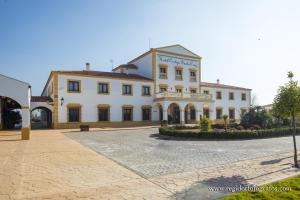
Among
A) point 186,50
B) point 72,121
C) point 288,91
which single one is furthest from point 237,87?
point 288,91

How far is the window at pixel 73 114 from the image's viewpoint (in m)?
26.9

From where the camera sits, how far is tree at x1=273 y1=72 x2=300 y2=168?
7949 mm

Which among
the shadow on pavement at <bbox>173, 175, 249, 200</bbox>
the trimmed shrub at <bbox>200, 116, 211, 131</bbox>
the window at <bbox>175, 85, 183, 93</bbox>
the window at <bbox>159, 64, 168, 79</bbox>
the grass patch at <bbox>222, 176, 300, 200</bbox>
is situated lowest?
the shadow on pavement at <bbox>173, 175, 249, 200</bbox>

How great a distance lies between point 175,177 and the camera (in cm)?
631

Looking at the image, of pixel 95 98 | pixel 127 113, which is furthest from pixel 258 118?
pixel 95 98

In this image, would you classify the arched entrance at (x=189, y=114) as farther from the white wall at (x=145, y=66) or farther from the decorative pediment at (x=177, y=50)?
the decorative pediment at (x=177, y=50)

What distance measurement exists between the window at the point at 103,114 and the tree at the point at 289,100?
23.0 m

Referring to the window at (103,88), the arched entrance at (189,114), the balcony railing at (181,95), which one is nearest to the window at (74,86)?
Result: the window at (103,88)

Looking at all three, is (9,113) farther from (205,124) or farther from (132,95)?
(205,124)

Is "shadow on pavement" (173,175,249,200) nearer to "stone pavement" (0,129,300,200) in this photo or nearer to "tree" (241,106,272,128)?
"stone pavement" (0,129,300,200)

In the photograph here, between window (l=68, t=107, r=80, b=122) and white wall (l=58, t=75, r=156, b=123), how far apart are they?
1.54 ft

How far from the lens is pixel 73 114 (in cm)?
2708

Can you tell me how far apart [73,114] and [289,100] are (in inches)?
939

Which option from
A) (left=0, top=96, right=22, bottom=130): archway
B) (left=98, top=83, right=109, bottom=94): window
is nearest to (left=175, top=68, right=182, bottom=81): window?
(left=98, top=83, right=109, bottom=94): window
